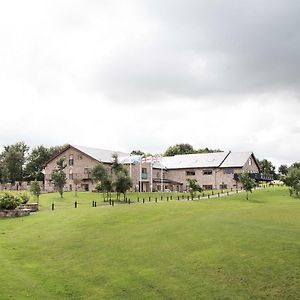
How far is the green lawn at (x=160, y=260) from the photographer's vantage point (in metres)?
16.2

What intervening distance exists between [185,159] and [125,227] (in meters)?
77.5

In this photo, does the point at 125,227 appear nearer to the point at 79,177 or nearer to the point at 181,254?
the point at 181,254

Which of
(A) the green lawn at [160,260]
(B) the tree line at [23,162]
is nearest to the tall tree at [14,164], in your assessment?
(B) the tree line at [23,162]

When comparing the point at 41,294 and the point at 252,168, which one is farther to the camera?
the point at 252,168

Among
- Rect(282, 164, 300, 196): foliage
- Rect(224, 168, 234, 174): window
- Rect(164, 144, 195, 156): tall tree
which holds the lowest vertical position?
Rect(282, 164, 300, 196): foliage

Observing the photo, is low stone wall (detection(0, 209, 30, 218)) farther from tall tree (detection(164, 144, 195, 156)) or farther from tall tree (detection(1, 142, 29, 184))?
tall tree (detection(164, 144, 195, 156))

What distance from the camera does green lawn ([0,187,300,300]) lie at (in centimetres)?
1620

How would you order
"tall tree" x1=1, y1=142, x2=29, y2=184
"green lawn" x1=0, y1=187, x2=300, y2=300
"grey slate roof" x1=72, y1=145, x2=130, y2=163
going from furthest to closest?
"tall tree" x1=1, y1=142, x2=29, y2=184
"grey slate roof" x1=72, y1=145, x2=130, y2=163
"green lawn" x1=0, y1=187, x2=300, y2=300

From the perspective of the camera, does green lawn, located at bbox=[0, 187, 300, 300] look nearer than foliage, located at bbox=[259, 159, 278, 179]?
Yes

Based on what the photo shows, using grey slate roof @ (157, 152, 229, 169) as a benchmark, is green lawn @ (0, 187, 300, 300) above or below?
below

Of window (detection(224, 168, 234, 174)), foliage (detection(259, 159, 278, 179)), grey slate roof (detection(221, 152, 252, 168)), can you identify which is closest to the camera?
window (detection(224, 168, 234, 174))

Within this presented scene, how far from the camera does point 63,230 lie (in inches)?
1324

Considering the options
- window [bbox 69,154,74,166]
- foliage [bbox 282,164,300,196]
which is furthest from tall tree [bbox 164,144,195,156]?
foliage [bbox 282,164,300,196]

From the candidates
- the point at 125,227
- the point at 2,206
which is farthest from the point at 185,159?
the point at 125,227
